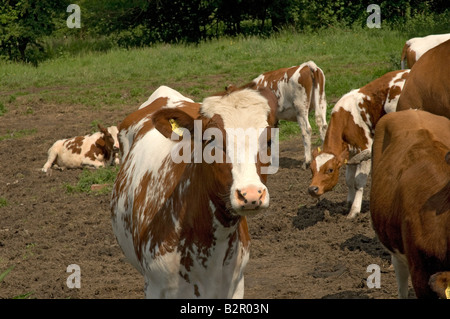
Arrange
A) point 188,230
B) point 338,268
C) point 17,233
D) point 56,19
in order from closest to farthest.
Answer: point 188,230, point 338,268, point 17,233, point 56,19

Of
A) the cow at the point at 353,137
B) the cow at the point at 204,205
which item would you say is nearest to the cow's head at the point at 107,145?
the cow at the point at 353,137

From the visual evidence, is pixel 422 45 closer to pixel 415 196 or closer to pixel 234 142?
pixel 415 196

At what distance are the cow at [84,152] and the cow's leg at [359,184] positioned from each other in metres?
5.90

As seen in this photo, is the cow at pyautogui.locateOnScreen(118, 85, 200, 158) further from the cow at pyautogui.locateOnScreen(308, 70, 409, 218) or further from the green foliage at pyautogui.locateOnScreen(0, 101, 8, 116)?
the green foliage at pyautogui.locateOnScreen(0, 101, 8, 116)

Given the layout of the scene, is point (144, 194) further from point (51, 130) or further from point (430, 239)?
point (51, 130)

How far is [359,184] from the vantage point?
10414 millimetres

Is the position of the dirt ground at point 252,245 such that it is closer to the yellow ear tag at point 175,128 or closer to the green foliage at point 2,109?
the yellow ear tag at point 175,128

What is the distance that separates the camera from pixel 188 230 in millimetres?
4879

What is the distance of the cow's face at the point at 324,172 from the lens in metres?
10.2

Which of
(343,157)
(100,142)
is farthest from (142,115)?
(100,142)

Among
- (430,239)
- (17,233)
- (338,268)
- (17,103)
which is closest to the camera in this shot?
(430,239)

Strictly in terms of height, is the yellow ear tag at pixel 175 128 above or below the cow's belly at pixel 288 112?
above

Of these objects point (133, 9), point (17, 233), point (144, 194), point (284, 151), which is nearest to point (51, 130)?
point (284, 151)

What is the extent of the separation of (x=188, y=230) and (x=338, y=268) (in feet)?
12.1
